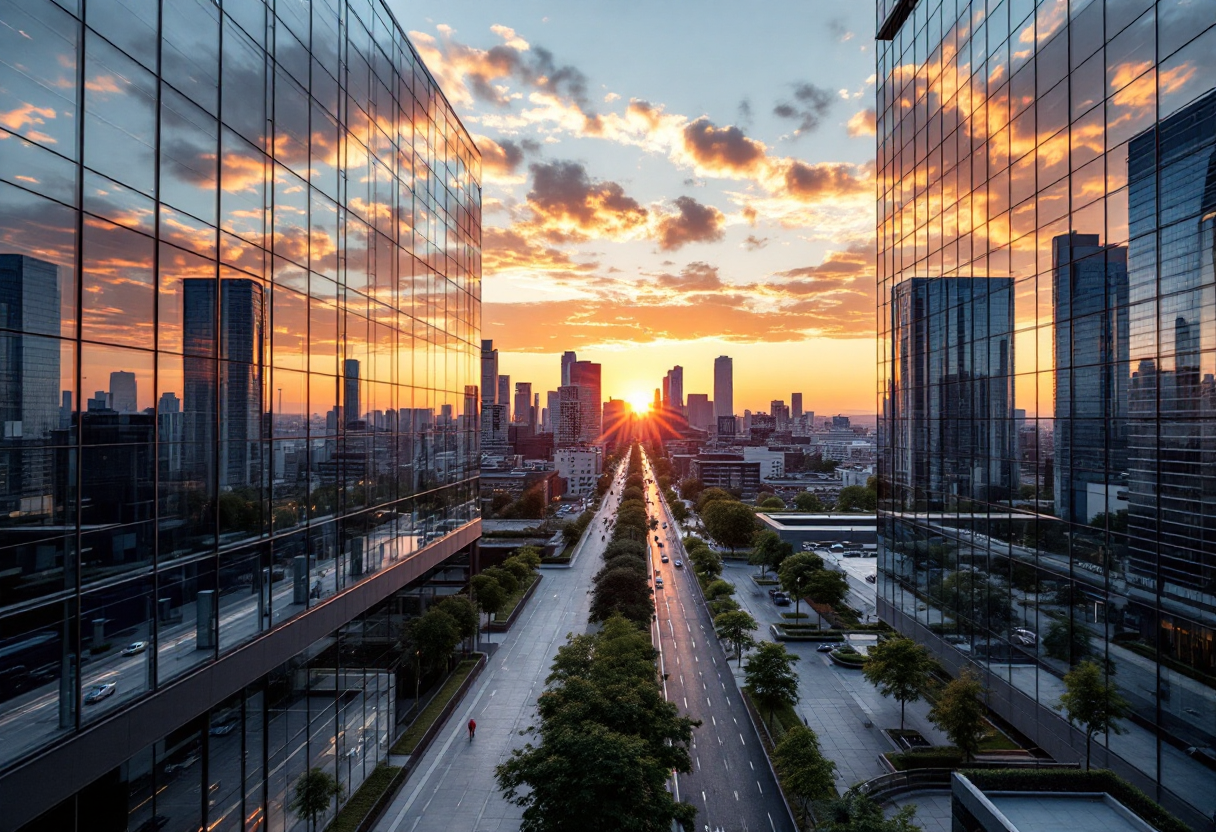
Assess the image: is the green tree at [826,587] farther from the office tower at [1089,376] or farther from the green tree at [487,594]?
the office tower at [1089,376]

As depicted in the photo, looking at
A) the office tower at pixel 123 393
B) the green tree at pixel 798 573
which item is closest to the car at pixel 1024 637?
the green tree at pixel 798 573

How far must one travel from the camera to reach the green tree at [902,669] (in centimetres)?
3359

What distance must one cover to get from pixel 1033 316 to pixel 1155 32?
1057 centimetres

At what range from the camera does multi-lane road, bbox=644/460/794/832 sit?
28.0m

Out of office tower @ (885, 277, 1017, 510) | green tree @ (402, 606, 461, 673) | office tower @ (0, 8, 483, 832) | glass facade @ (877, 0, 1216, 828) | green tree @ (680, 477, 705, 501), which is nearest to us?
office tower @ (0, 8, 483, 832)

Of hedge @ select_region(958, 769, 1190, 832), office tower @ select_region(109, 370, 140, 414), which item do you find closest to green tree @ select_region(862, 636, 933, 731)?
hedge @ select_region(958, 769, 1190, 832)

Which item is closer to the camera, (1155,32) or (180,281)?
(180,281)

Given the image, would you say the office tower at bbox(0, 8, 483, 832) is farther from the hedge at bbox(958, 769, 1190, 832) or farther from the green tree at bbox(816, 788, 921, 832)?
the hedge at bbox(958, 769, 1190, 832)

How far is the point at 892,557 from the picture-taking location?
136ft

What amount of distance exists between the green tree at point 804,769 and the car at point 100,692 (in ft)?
76.5

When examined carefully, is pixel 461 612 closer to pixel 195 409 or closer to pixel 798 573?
pixel 195 409

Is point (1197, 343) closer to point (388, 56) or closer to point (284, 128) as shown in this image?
point (284, 128)

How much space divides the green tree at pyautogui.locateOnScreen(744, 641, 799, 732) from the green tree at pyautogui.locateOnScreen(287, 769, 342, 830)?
22274 millimetres

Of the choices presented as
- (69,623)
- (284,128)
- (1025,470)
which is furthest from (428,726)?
(1025,470)
